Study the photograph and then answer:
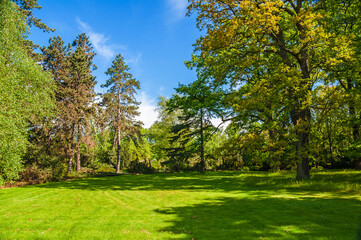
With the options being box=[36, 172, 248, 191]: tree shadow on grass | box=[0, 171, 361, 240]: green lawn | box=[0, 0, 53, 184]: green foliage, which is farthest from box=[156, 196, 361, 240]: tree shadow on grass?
box=[0, 0, 53, 184]: green foliage

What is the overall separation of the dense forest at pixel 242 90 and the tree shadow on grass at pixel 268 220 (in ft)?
16.7

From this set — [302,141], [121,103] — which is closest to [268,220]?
[302,141]

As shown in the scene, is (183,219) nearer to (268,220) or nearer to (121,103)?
(268,220)

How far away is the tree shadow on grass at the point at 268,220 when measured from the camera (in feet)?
19.4

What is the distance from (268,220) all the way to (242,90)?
437 inches

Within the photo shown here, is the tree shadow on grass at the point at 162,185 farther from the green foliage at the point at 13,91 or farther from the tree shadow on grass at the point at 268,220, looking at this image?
the tree shadow on grass at the point at 268,220

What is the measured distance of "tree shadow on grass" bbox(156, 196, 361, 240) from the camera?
233 inches

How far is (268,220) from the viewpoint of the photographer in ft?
23.3

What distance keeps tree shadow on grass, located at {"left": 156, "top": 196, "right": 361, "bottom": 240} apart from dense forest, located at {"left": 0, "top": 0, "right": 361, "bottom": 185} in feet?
16.7

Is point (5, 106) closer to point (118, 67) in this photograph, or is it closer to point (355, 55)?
point (355, 55)

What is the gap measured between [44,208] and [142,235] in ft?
22.4

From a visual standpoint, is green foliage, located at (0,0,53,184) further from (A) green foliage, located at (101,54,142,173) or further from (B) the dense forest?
(A) green foliage, located at (101,54,142,173)

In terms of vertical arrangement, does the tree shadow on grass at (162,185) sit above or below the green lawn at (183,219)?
below

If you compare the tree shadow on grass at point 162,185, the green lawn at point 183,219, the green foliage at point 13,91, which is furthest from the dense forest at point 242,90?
the green lawn at point 183,219
